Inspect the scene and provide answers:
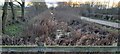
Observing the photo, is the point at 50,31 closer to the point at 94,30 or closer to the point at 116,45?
the point at 94,30

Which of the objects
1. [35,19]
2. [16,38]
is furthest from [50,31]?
[16,38]

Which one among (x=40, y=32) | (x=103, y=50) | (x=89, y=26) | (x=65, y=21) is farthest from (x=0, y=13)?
(x=103, y=50)

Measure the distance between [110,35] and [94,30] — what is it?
0.18m

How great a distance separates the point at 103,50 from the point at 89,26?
0.31m

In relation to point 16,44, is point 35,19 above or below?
above

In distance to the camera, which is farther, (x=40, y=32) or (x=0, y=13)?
(x=40, y=32)

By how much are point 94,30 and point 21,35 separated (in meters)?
0.79

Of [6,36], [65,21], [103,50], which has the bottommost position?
[103,50]

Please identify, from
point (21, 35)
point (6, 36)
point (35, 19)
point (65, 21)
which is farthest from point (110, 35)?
point (6, 36)

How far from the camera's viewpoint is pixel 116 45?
2070mm

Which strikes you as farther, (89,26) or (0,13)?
(89,26)

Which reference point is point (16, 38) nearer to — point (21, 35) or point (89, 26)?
point (21, 35)

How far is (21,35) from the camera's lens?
2109 mm

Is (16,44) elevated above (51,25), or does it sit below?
below
